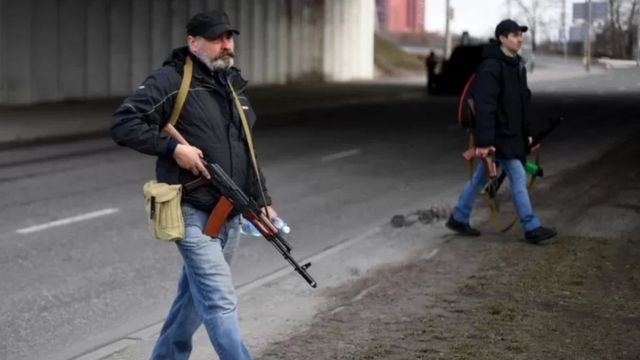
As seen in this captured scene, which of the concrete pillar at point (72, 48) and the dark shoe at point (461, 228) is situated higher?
the concrete pillar at point (72, 48)

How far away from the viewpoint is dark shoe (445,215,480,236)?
9.33m

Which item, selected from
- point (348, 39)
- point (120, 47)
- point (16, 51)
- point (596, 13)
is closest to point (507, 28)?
point (16, 51)

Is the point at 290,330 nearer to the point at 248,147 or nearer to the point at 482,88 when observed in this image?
the point at 248,147

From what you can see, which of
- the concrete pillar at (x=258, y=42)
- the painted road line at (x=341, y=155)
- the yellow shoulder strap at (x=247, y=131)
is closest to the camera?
the yellow shoulder strap at (x=247, y=131)

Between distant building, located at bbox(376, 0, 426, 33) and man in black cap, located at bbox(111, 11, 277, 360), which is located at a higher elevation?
distant building, located at bbox(376, 0, 426, 33)

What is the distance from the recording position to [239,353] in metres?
4.50

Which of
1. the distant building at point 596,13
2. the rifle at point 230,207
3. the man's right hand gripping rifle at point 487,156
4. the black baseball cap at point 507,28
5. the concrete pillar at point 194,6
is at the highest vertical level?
the distant building at point 596,13

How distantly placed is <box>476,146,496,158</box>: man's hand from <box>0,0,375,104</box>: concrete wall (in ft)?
61.1

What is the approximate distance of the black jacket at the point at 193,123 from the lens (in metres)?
4.28

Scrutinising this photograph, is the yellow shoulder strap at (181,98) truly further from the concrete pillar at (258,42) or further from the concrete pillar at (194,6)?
the concrete pillar at (258,42)

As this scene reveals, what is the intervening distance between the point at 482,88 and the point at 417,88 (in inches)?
1258

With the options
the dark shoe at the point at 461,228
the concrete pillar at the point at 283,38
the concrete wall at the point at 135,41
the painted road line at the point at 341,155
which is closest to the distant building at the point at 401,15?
the concrete wall at the point at 135,41

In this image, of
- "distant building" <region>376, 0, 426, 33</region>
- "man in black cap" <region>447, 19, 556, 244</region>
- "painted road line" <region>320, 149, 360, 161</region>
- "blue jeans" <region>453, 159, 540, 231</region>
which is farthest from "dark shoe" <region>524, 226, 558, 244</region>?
"distant building" <region>376, 0, 426, 33</region>

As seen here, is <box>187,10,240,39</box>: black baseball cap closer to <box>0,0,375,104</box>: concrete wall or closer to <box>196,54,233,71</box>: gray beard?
<box>196,54,233,71</box>: gray beard
